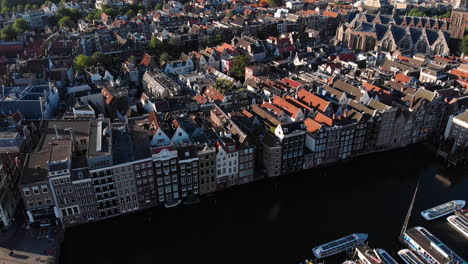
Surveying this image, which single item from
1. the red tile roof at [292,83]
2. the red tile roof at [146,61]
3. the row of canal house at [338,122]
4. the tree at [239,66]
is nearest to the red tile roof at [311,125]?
the row of canal house at [338,122]

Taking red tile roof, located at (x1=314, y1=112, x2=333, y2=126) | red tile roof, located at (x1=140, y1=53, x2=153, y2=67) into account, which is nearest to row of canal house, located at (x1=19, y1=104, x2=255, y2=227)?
red tile roof, located at (x1=314, y1=112, x2=333, y2=126)

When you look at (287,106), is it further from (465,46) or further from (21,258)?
(465,46)

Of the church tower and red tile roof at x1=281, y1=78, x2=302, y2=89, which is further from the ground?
the church tower

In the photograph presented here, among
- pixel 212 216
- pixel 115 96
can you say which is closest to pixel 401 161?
pixel 212 216

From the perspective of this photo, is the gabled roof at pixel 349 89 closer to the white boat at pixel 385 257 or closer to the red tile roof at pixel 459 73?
the red tile roof at pixel 459 73

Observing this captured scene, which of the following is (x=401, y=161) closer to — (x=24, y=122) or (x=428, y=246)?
(x=428, y=246)

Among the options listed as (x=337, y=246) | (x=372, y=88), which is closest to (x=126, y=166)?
(x=337, y=246)

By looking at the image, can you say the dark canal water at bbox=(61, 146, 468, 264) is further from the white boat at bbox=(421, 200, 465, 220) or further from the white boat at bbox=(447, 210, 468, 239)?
the white boat at bbox=(421, 200, 465, 220)

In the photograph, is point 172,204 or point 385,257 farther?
point 172,204
